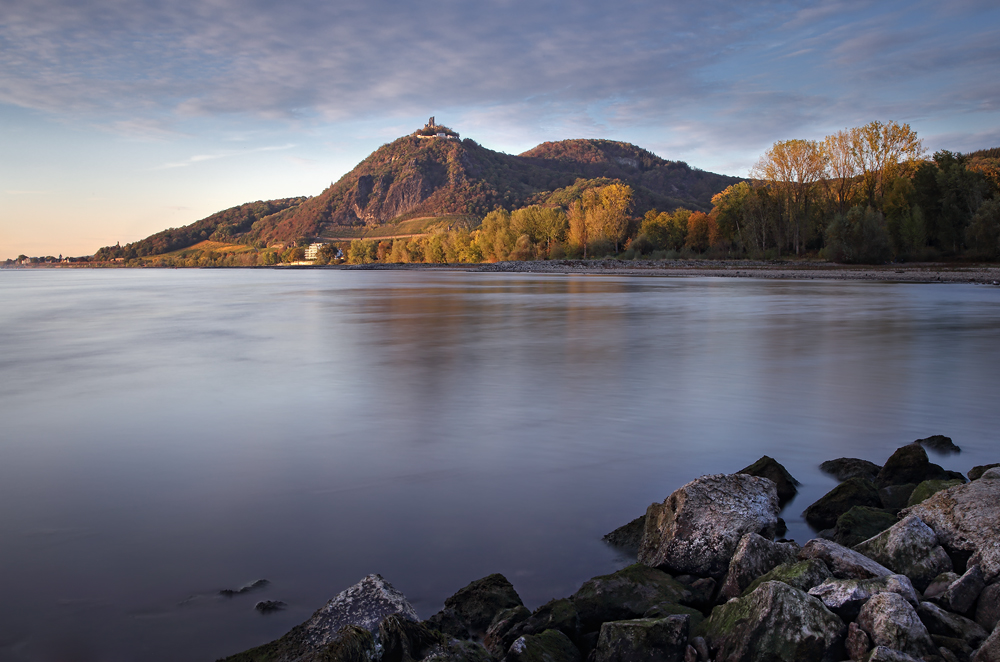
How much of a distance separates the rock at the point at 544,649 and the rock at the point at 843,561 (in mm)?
1647

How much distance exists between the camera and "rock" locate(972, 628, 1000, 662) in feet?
10.4

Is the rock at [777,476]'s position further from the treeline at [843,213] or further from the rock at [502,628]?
the treeline at [843,213]

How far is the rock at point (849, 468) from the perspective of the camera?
660cm

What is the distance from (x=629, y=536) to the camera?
17.0 feet

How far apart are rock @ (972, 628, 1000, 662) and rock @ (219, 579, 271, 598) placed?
161 inches

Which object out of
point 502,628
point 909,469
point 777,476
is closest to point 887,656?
point 502,628

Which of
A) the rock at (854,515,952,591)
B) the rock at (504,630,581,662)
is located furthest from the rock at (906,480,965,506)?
the rock at (504,630,581,662)

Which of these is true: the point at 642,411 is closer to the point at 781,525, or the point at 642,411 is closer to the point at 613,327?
the point at 781,525

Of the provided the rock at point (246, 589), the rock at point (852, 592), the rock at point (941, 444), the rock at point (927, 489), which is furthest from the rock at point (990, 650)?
the rock at point (941, 444)

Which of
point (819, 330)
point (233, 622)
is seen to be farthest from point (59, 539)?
point (819, 330)

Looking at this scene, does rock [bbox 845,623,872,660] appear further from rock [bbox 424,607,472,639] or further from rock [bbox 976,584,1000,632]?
rock [bbox 424,607,472,639]

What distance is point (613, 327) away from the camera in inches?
891

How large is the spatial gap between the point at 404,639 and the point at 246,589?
1.60 m

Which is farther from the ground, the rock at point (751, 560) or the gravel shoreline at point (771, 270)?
the gravel shoreline at point (771, 270)
